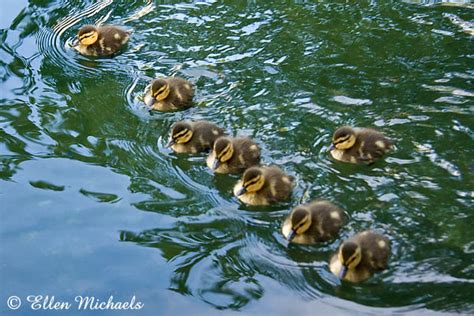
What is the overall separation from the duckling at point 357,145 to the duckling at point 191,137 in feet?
1.99

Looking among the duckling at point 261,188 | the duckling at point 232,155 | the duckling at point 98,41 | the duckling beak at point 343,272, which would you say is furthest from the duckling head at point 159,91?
the duckling beak at point 343,272

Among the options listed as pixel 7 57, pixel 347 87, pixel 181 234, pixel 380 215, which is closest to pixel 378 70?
pixel 347 87

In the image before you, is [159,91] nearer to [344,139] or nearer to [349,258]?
[344,139]

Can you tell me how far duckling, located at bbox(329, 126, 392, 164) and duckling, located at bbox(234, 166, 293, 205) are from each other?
1.14ft

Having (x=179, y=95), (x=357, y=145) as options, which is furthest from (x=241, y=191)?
(x=179, y=95)

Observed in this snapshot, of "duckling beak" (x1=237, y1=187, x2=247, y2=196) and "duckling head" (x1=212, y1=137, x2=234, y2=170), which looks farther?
"duckling head" (x1=212, y1=137, x2=234, y2=170)

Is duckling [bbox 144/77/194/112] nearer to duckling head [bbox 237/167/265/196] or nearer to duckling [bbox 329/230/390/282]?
duckling head [bbox 237/167/265/196]

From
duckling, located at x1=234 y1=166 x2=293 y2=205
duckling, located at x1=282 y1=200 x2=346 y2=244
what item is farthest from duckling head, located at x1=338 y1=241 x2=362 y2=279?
duckling, located at x1=234 y1=166 x2=293 y2=205

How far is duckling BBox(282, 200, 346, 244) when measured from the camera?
3.66 m

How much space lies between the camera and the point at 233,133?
4457 millimetres

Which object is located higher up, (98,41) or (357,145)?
(98,41)

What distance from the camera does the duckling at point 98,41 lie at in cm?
529

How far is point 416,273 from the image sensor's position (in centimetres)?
348

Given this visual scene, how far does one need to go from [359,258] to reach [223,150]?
0.97 m
